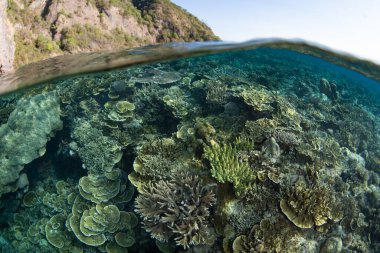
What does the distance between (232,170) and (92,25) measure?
94.7 ft

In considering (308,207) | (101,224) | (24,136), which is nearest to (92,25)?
(24,136)

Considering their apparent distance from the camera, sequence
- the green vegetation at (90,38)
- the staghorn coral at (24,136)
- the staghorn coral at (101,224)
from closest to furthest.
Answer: the staghorn coral at (101,224)
the staghorn coral at (24,136)
the green vegetation at (90,38)

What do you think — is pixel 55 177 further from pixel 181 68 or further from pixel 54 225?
pixel 181 68

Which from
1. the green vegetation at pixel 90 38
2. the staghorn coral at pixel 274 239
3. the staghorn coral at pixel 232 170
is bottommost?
the green vegetation at pixel 90 38

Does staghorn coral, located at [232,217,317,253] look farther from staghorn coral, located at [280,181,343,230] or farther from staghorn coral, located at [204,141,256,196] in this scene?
staghorn coral, located at [204,141,256,196]

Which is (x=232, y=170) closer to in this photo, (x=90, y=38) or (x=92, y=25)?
(x=90, y=38)

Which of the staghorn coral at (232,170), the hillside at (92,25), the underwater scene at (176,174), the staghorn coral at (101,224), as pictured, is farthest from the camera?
the hillside at (92,25)

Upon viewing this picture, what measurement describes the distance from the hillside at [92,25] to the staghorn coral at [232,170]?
1520cm

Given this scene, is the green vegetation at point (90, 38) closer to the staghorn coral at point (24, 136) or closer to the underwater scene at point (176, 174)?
the underwater scene at point (176, 174)

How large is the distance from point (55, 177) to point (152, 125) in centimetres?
329

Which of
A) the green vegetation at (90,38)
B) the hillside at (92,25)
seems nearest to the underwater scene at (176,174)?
the hillside at (92,25)

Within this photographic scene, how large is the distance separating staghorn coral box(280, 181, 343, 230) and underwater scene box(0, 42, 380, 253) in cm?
2

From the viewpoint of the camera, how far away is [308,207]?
581 centimetres

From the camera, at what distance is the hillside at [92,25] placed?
2197 centimetres
